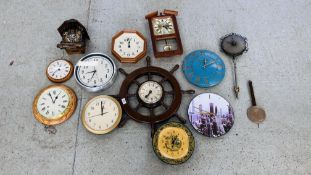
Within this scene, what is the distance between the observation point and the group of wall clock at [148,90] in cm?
183

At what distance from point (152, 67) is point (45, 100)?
2.65ft

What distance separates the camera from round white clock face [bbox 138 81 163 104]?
1.89 m

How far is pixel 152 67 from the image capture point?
6.64 ft

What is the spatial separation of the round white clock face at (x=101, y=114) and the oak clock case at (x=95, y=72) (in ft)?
0.35

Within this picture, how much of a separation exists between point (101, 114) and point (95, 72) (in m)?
0.34

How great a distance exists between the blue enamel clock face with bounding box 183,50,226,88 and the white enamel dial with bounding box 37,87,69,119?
908 millimetres

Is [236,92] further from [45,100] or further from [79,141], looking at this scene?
[45,100]

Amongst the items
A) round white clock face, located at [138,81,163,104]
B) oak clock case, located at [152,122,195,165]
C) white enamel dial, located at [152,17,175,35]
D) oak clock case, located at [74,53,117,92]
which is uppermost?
white enamel dial, located at [152,17,175,35]

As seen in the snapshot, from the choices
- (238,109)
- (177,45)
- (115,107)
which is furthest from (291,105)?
(115,107)

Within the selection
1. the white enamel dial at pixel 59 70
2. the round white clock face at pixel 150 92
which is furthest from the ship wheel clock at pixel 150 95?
the white enamel dial at pixel 59 70

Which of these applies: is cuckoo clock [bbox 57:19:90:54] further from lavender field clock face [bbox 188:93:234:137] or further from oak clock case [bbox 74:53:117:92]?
lavender field clock face [bbox 188:93:234:137]

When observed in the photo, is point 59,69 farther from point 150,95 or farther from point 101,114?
point 150,95

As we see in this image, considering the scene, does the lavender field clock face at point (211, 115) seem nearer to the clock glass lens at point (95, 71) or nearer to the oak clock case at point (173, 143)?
the oak clock case at point (173, 143)

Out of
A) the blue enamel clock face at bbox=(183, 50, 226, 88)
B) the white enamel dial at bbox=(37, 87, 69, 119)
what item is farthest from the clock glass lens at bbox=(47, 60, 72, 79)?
the blue enamel clock face at bbox=(183, 50, 226, 88)
